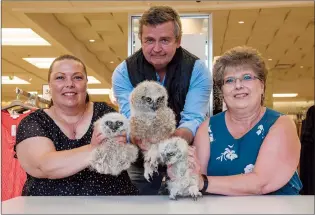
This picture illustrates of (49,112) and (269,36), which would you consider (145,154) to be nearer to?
(49,112)

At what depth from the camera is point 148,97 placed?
1.02 meters

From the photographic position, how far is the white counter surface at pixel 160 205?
87 cm

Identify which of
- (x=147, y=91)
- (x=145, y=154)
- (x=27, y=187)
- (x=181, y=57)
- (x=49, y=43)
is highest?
(x=49, y=43)

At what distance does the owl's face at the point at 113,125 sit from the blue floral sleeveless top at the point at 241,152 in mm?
478

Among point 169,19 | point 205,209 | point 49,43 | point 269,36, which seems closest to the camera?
point 205,209

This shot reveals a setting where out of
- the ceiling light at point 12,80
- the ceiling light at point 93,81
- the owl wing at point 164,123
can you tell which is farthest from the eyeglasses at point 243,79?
the ceiling light at point 12,80

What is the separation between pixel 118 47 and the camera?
299 inches

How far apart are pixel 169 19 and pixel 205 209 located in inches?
30.9

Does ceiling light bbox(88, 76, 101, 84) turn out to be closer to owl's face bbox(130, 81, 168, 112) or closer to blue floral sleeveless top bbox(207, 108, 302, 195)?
blue floral sleeveless top bbox(207, 108, 302, 195)

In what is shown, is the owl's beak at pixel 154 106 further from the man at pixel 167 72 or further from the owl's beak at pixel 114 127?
the man at pixel 167 72

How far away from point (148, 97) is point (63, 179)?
2.15 feet

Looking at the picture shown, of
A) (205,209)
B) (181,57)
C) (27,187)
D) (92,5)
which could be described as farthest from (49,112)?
(92,5)

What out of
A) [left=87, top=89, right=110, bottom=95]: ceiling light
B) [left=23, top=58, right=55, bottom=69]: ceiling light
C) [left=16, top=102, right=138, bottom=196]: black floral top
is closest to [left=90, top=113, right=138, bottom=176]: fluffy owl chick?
[left=16, top=102, right=138, bottom=196]: black floral top

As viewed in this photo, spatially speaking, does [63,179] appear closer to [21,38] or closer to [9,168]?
[9,168]
